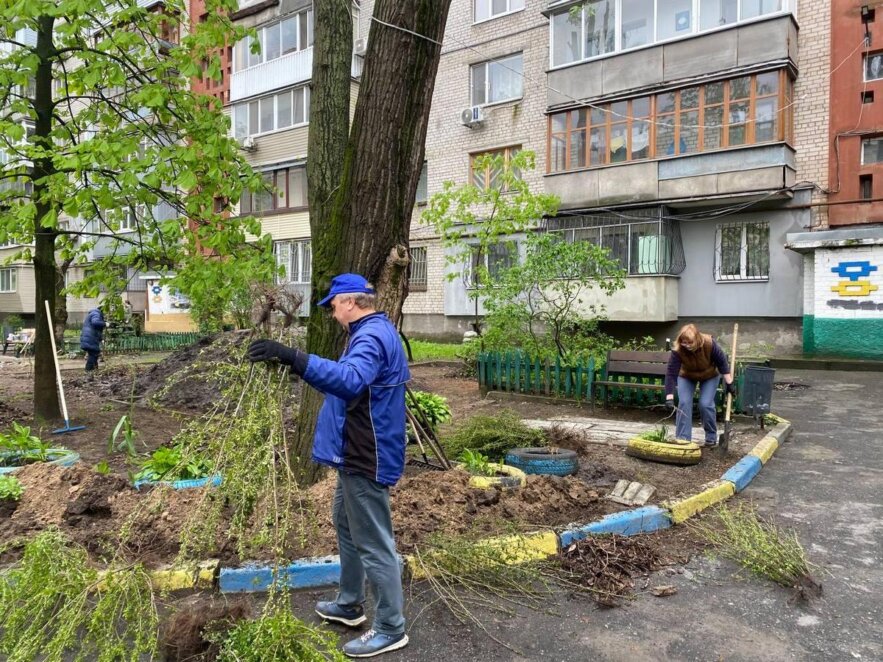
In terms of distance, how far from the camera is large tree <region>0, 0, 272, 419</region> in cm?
720

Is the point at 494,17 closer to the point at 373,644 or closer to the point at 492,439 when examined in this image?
the point at 492,439

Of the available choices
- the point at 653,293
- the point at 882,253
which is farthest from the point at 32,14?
the point at 882,253

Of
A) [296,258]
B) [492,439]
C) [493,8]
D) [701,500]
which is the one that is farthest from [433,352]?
[701,500]

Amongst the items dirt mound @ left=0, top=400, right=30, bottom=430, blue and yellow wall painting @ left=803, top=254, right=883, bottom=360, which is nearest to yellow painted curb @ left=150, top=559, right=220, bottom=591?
dirt mound @ left=0, top=400, right=30, bottom=430

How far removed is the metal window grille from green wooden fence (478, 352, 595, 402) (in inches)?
316

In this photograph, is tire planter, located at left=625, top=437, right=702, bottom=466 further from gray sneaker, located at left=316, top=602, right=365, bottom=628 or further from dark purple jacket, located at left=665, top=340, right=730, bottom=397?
gray sneaker, located at left=316, top=602, right=365, bottom=628

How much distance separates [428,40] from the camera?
523 centimetres

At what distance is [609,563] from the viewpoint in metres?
4.19

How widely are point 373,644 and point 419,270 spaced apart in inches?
904

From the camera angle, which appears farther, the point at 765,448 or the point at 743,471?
the point at 765,448

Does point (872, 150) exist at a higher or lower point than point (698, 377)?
higher

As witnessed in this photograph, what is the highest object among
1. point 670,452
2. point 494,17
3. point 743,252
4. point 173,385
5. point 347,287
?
point 494,17

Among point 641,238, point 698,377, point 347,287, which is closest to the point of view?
point 347,287

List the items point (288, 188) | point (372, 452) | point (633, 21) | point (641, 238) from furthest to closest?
point (288, 188) < point (641, 238) < point (633, 21) < point (372, 452)
